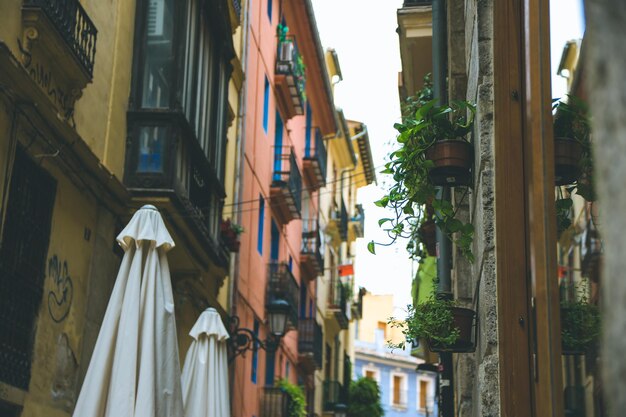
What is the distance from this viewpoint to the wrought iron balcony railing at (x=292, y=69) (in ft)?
91.3

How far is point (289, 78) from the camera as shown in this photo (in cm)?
2791

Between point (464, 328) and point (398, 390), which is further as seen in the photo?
point (398, 390)

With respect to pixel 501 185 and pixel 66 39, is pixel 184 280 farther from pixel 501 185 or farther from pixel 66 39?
pixel 501 185

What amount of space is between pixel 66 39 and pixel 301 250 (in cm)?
2223

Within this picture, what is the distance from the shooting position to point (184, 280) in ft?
53.6

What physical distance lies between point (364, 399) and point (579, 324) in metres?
40.8

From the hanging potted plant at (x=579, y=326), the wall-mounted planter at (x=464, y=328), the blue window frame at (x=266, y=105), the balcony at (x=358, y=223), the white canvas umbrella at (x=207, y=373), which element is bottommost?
the hanging potted plant at (x=579, y=326)

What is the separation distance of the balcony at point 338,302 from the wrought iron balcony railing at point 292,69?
12756 mm

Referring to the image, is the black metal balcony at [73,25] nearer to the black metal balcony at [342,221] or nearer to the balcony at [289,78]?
the balcony at [289,78]

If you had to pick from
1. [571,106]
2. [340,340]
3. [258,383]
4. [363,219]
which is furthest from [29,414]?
[363,219]

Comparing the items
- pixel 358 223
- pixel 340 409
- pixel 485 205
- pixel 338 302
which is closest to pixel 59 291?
pixel 485 205

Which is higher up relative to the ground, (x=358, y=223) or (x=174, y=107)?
(x=358, y=223)

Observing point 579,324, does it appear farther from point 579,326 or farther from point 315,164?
point 315,164

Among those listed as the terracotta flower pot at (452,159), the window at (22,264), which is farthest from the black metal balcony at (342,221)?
the terracotta flower pot at (452,159)
